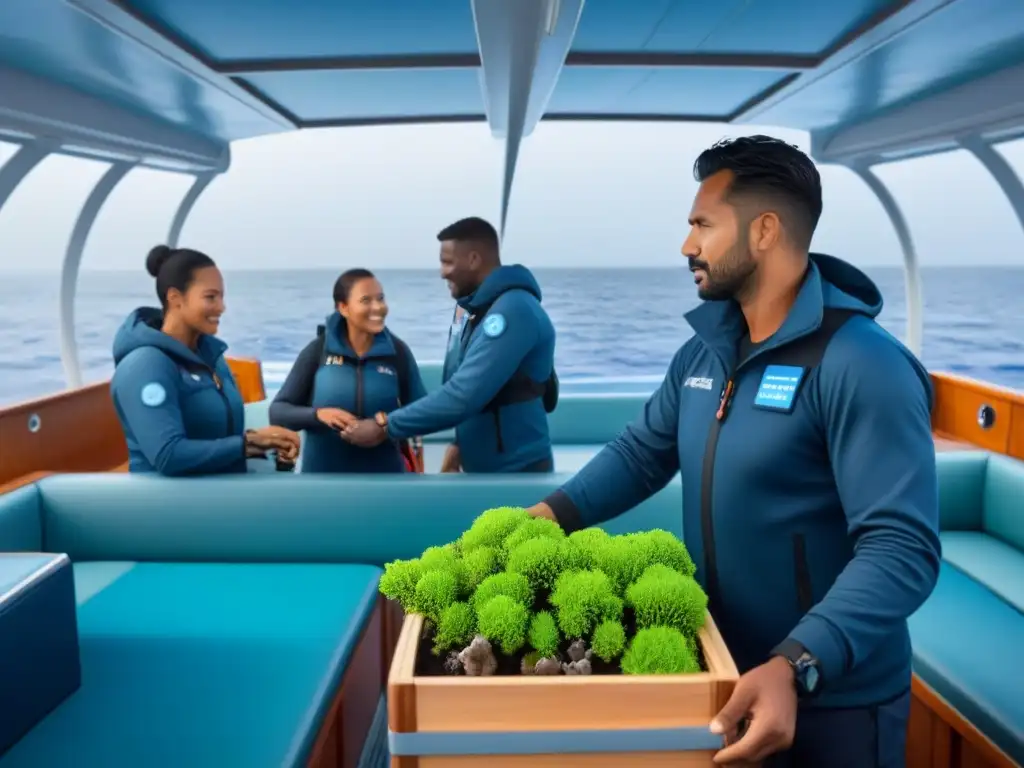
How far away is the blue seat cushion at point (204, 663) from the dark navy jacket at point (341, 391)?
0.52 metres

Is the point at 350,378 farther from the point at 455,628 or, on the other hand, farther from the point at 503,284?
the point at 455,628

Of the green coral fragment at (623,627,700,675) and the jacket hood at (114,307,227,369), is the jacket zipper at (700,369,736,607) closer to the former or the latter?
the green coral fragment at (623,627,700,675)

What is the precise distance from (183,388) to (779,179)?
2337 millimetres

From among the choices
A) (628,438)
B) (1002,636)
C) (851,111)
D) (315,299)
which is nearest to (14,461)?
(628,438)

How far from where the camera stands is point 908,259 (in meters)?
6.41

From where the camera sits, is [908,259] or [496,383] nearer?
[496,383]

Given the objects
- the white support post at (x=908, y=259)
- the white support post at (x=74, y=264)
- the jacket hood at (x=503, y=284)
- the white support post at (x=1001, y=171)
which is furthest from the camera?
the white support post at (x=908, y=259)

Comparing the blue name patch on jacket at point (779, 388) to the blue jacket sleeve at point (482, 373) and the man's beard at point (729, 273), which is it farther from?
the blue jacket sleeve at point (482, 373)

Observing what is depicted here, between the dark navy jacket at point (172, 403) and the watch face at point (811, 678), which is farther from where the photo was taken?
the dark navy jacket at point (172, 403)

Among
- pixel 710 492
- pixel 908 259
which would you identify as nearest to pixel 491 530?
pixel 710 492

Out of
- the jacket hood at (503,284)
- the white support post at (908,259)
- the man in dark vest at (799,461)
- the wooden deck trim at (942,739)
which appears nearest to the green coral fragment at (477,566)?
the man in dark vest at (799,461)

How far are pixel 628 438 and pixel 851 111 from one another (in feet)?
14.4

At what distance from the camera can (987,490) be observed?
3482 millimetres

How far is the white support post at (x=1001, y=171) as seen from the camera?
437cm
